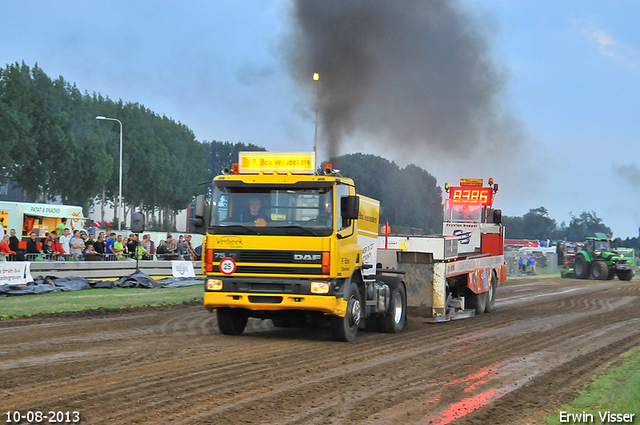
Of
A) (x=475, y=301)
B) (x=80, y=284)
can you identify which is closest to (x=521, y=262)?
(x=475, y=301)

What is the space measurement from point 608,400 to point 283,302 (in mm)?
5044

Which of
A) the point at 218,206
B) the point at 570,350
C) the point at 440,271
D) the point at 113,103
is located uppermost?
the point at 113,103

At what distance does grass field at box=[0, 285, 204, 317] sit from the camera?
14899 millimetres

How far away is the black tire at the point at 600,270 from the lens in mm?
40562

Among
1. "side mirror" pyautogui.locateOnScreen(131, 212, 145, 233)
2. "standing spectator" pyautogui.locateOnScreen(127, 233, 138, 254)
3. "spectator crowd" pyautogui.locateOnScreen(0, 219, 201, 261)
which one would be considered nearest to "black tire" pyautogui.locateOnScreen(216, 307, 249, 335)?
"side mirror" pyautogui.locateOnScreen(131, 212, 145, 233)

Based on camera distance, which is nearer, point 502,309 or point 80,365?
point 80,365

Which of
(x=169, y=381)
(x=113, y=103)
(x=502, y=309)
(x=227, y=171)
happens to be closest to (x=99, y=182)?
(x=113, y=103)

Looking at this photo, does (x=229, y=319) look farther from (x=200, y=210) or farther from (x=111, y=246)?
(x=111, y=246)

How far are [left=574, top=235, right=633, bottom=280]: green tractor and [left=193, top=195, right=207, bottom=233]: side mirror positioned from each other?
35.4 m

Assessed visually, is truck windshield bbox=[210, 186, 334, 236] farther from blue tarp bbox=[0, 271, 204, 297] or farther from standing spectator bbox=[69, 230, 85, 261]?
standing spectator bbox=[69, 230, 85, 261]

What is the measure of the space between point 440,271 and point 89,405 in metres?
9.37

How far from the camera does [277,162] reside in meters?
11.2

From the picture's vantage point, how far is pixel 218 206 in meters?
10.9

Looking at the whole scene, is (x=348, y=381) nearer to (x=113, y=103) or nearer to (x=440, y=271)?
(x=440, y=271)
